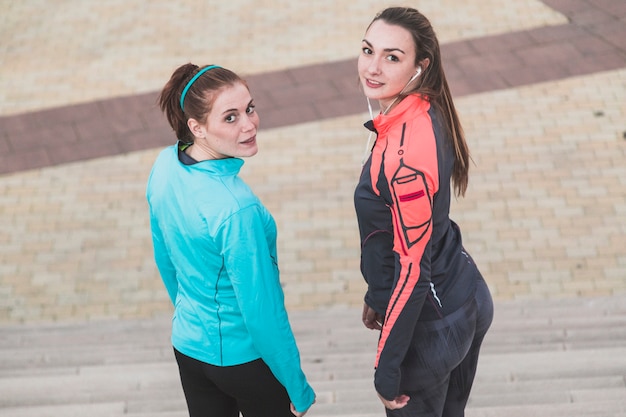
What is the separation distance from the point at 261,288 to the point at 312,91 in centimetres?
553

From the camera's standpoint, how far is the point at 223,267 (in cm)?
239

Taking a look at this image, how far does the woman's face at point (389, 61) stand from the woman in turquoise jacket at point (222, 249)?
14.2 inches

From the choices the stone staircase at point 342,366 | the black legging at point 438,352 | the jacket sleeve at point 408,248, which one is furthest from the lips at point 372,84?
the stone staircase at point 342,366

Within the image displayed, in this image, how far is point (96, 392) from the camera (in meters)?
3.80

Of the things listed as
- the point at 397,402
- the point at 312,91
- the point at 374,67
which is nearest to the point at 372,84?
the point at 374,67

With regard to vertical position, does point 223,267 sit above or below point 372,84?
below

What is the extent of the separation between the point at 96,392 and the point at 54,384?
0.68ft

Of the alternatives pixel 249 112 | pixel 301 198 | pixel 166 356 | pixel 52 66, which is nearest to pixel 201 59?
pixel 52 66

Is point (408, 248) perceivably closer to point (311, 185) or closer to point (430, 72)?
point (430, 72)

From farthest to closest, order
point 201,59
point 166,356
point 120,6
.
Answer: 1. point 120,6
2. point 201,59
3. point 166,356

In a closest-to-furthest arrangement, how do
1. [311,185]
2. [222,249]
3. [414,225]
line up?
[414,225]
[222,249]
[311,185]

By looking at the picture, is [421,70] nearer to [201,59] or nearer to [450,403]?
[450,403]

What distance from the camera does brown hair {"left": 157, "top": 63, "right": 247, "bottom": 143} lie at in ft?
7.89

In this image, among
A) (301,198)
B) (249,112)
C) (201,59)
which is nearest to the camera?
(249,112)
